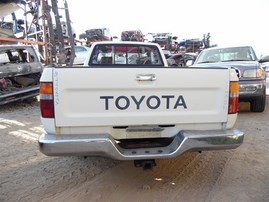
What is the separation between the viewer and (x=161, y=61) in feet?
18.8

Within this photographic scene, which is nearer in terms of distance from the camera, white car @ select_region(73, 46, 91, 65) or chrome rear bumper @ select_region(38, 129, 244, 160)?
chrome rear bumper @ select_region(38, 129, 244, 160)

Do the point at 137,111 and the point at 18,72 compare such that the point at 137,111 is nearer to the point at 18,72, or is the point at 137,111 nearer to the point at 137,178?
the point at 137,178

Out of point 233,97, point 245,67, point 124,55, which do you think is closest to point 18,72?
point 124,55

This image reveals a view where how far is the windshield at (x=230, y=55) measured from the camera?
7434mm

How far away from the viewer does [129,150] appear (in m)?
2.80

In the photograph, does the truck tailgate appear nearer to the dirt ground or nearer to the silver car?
the dirt ground

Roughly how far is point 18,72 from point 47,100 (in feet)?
21.2

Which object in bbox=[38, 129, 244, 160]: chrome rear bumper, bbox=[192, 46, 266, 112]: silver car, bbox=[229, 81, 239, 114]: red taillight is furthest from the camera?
bbox=[192, 46, 266, 112]: silver car

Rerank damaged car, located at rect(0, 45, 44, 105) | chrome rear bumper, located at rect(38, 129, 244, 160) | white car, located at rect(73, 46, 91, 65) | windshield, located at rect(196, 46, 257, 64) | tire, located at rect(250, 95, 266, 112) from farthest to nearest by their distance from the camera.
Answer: white car, located at rect(73, 46, 91, 65), damaged car, located at rect(0, 45, 44, 105), windshield, located at rect(196, 46, 257, 64), tire, located at rect(250, 95, 266, 112), chrome rear bumper, located at rect(38, 129, 244, 160)

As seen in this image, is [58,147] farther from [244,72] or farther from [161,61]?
[244,72]

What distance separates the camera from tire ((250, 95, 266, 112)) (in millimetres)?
6786

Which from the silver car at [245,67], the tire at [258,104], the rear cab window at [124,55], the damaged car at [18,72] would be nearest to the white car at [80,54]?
the damaged car at [18,72]

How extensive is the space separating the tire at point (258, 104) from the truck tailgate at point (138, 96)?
14.3 ft

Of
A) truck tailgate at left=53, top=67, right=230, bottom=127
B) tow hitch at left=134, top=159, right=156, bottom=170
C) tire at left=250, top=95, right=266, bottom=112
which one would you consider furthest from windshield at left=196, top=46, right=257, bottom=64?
tow hitch at left=134, top=159, right=156, bottom=170
